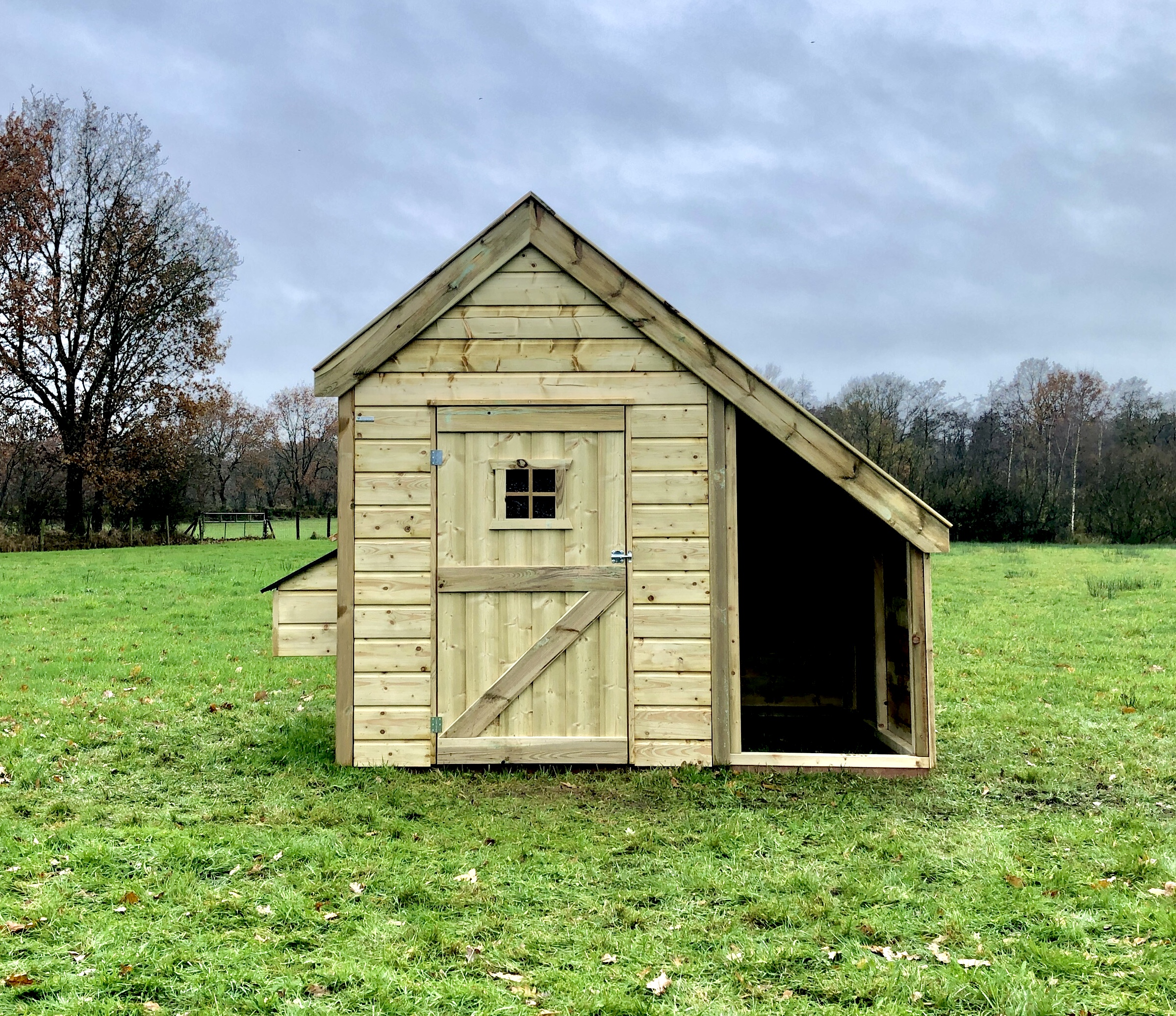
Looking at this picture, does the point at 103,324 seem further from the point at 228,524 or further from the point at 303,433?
the point at 303,433

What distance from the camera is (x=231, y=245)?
31922mm

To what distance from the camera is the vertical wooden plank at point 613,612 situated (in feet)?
20.2

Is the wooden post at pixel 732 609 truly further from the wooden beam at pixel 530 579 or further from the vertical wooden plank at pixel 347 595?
the vertical wooden plank at pixel 347 595

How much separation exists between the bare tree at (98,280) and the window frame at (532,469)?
83.7ft

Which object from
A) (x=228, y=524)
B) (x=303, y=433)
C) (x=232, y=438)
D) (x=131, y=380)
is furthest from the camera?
(x=303, y=433)

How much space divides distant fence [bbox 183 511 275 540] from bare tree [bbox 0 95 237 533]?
3.65m

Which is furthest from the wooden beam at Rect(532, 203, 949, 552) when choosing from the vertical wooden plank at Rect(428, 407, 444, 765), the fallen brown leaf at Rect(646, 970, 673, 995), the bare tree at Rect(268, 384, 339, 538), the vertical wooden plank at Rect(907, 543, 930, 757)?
the bare tree at Rect(268, 384, 339, 538)

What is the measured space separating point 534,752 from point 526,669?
23.4 inches

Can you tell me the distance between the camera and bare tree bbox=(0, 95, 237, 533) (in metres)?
26.7

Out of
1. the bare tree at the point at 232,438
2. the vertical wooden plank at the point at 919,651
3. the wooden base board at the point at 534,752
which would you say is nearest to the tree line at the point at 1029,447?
the vertical wooden plank at the point at 919,651

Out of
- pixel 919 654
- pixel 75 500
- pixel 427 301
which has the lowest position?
pixel 919 654

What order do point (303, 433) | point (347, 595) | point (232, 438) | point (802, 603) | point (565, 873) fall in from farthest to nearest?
point (303, 433) → point (232, 438) → point (802, 603) → point (347, 595) → point (565, 873)

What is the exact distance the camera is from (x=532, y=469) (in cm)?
620

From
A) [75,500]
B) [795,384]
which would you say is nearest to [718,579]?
[75,500]
